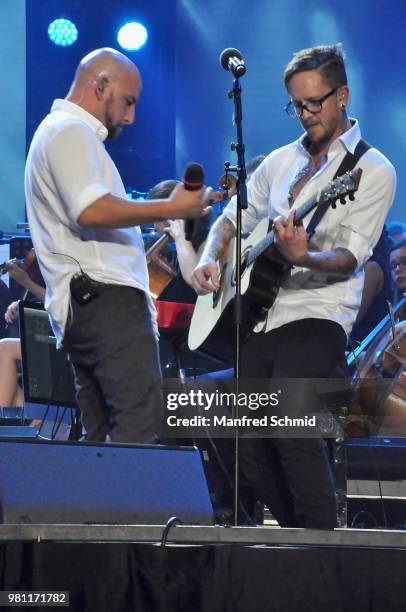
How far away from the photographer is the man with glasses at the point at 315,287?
3549 millimetres

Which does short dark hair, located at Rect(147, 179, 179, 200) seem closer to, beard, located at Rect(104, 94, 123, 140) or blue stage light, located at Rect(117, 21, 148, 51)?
beard, located at Rect(104, 94, 123, 140)

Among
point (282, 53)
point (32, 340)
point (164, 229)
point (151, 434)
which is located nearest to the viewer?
point (151, 434)

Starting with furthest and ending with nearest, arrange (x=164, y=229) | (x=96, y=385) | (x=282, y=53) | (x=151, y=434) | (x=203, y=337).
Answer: (x=282, y=53)
(x=164, y=229)
(x=203, y=337)
(x=96, y=385)
(x=151, y=434)

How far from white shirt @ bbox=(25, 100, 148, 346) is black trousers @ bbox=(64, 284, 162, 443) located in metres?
0.06

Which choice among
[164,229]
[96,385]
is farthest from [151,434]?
[164,229]

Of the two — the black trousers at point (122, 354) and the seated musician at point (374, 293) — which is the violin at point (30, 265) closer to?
the seated musician at point (374, 293)

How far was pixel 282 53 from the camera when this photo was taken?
7.62 meters

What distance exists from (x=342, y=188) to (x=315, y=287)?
0.40m

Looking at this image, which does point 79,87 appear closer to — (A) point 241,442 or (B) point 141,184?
(A) point 241,442

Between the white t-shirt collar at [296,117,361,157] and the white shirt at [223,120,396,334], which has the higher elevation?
the white t-shirt collar at [296,117,361,157]

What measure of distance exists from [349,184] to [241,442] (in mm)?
1032

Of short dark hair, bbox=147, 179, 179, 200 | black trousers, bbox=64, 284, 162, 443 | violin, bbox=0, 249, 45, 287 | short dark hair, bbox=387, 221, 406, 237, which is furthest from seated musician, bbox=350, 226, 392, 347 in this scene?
black trousers, bbox=64, 284, 162, 443

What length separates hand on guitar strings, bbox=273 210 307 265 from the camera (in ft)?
11.1

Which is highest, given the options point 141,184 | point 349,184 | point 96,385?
point 141,184
